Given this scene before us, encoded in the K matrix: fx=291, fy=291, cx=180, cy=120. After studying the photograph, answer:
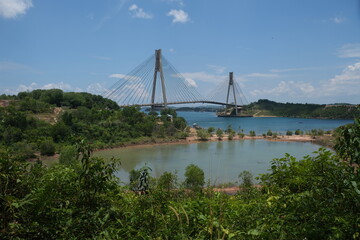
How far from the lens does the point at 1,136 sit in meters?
→ 17.2

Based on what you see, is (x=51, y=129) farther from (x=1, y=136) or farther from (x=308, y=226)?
(x=308, y=226)

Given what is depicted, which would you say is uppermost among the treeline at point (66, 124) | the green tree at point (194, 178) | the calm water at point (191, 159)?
the treeline at point (66, 124)

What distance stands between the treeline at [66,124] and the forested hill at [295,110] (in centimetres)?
3556

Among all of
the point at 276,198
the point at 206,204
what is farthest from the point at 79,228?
the point at 276,198

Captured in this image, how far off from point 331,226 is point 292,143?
2489 cm

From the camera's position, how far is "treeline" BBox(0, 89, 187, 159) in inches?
678

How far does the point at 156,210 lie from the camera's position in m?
1.37

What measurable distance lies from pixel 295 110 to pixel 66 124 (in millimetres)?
50400

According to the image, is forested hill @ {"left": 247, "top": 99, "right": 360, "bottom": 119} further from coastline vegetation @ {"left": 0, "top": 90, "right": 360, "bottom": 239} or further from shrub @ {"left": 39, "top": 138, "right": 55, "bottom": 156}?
coastline vegetation @ {"left": 0, "top": 90, "right": 360, "bottom": 239}

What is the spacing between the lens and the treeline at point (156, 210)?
106 cm

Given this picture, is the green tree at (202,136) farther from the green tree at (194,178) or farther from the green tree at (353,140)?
the green tree at (353,140)

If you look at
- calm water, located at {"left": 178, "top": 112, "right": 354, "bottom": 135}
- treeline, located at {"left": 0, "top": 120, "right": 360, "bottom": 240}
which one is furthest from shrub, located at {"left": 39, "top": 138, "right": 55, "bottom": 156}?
calm water, located at {"left": 178, "top": 112, "right": 354, "bottom": 135}

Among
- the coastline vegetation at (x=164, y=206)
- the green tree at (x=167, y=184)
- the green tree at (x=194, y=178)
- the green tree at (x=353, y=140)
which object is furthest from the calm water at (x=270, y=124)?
the green tree at (x=353, y=140)

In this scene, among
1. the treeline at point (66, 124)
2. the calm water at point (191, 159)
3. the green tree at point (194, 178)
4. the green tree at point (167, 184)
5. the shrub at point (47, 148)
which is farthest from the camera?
the treeline at point (66, 124)
